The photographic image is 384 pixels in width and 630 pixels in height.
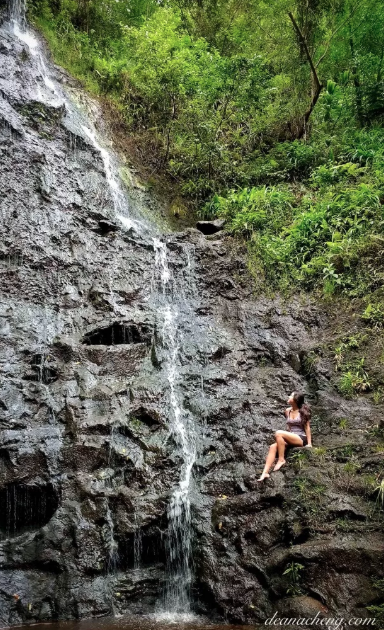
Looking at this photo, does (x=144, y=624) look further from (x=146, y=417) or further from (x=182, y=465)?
(x=146, y=417)

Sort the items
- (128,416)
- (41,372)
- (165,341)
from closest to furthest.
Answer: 1. (128,416)
2. (41,372)
3. (165,341)

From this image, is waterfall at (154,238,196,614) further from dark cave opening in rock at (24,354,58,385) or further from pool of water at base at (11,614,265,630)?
dark cave opening in rock at (24,354,58,385)

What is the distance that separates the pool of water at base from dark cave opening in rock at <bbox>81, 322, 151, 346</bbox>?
3987mm

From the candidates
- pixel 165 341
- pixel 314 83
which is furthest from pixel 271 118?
pixel 165 341

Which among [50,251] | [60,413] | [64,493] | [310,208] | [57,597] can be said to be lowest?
[57,597]

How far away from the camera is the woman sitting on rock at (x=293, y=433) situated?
6.41 m

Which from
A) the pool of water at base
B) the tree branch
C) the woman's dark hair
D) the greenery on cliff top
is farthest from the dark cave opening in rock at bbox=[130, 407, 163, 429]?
the tree branch

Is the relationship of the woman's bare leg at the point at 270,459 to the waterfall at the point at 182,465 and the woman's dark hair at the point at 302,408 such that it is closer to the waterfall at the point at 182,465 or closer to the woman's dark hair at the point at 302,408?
the woman's dark hair at the point at 302,408

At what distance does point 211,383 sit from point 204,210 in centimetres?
592

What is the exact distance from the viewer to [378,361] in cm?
780

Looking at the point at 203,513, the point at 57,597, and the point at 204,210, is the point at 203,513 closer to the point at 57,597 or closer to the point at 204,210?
the point at 57,597

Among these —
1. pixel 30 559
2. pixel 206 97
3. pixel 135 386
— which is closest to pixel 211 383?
pixel 135 386

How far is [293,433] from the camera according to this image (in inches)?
262

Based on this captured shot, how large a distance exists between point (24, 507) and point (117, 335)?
308 centimetres
